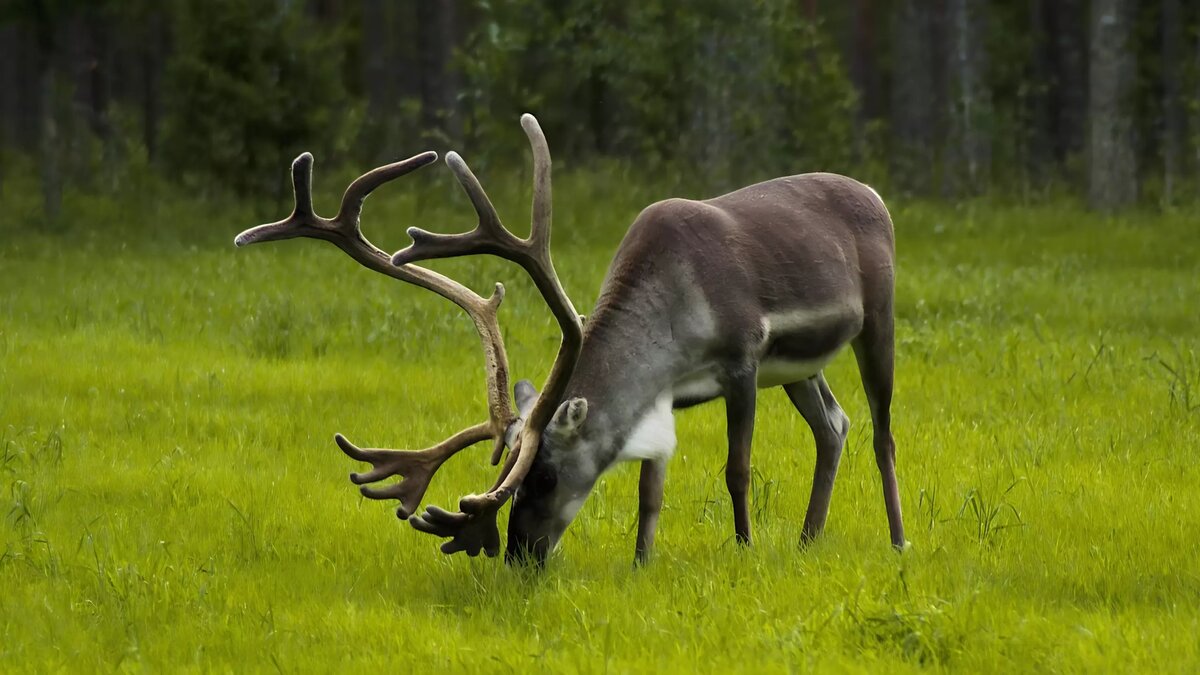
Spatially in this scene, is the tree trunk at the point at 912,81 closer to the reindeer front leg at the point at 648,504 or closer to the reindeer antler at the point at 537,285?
the reindeer front leg at the point at 648,504

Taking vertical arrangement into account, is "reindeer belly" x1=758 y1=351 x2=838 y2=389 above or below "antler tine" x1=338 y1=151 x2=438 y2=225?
below

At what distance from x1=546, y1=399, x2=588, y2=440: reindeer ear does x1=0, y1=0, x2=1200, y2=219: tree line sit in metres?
15.8

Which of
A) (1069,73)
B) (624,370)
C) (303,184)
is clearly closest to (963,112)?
(1069,73)

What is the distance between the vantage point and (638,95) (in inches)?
939

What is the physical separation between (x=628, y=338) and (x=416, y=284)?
0.86 m

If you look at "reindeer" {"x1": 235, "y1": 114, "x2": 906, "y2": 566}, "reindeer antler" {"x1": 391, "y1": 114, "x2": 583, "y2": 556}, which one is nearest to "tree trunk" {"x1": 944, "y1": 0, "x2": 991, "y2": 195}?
"reindeer" {"x1": 235, "y1": 114, "x2": 906, "y2": 566}

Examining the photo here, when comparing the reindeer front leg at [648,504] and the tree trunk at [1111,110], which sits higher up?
the tree trunk at [1111,110]

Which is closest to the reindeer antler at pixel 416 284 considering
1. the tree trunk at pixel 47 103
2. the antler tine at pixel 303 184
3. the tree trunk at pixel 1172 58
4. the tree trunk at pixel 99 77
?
the antler tine at pixel 303 184

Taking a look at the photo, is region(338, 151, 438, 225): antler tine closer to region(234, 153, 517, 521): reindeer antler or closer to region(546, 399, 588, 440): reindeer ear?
region(234, 153, 517, 521): reindeer antler

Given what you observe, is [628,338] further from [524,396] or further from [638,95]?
[638,95]

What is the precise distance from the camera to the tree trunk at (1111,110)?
20172mm

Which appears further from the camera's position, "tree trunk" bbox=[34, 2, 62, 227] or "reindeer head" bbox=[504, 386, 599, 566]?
"tree trunk" bbox=[34, 2, 62, 227]

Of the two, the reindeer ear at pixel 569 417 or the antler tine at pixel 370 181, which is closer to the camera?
the reindeer ear at pixel 569 417

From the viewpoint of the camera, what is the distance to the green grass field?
16.9 ft
